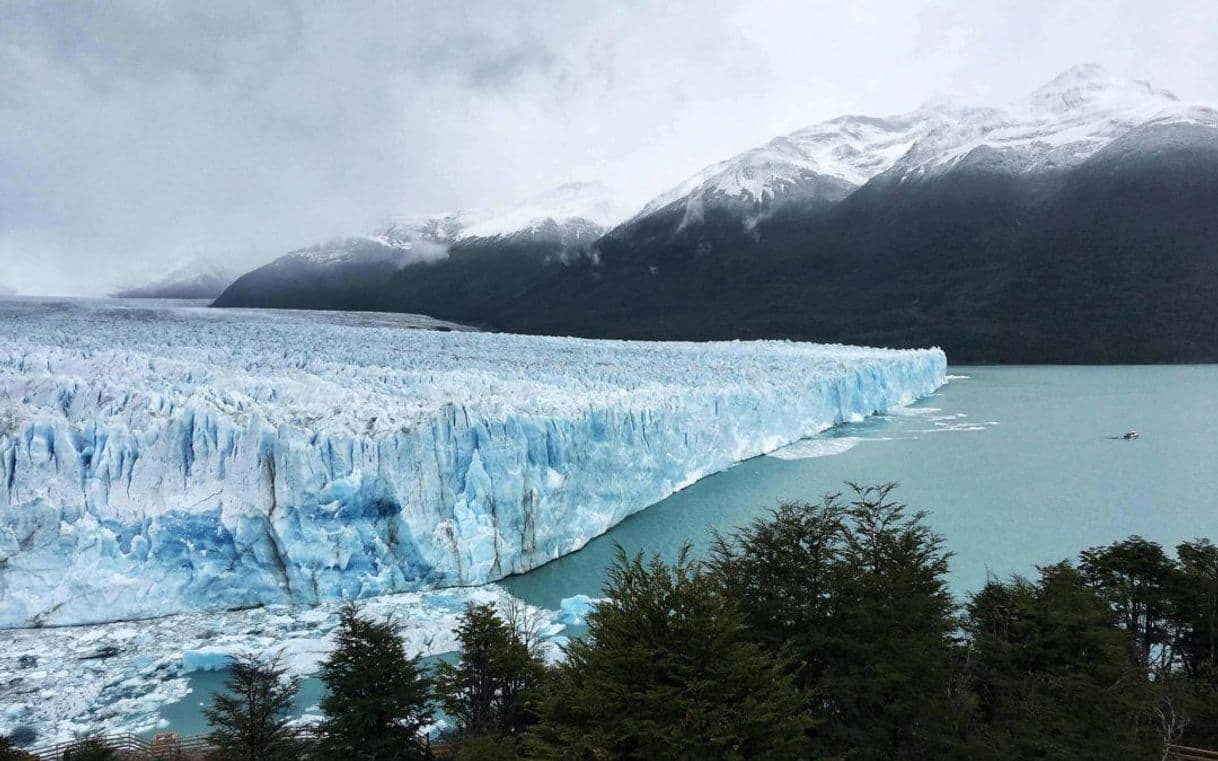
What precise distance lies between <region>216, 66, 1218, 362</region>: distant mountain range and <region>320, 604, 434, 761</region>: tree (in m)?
49.6

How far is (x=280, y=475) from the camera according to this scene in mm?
9664

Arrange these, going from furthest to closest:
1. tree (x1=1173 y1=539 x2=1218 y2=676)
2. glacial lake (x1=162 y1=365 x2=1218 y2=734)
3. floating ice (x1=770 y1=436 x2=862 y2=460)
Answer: floating ice (x1=770 y1=436 x2=862 y2=460), glacial lake (x1=162 y1=365 x2=1218 y2=734), tree (x1=1173 y1=539 x2=1218 y2=676)

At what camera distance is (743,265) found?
71312 mm

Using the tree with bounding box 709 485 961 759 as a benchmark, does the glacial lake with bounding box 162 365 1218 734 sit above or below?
below

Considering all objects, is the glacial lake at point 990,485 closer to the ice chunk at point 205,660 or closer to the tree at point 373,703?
the ice chunk at point 205,660

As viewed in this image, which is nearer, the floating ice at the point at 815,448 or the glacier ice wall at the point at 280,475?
the glacier ice wall at the point at 280,475

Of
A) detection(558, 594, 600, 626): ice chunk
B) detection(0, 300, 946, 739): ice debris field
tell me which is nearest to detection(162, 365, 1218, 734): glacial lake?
detection(558, 594, 600, 626): ice chunk

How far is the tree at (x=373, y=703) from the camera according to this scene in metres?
5.21

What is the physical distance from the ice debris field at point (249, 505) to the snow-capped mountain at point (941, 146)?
7041cm

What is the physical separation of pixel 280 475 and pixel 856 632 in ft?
26.1

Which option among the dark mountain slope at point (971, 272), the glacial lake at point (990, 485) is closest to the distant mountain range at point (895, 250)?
the dark mountain slope at point (971, 272)

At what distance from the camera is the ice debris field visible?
27.1 ft

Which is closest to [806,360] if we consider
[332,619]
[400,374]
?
[400,374]

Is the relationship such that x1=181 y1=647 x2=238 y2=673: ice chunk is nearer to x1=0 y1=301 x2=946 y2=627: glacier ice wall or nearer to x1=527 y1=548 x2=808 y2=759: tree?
x1=0 y1=301 x2=946 y2=627: glacier ice wall
